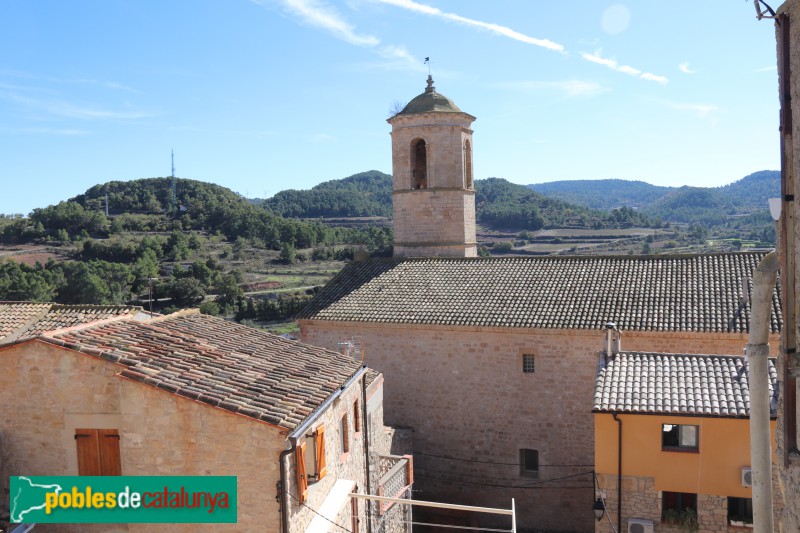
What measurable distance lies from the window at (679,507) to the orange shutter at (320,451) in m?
5.68

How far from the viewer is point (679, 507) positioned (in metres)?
10.0

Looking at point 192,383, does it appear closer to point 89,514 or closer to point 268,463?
point 268,463

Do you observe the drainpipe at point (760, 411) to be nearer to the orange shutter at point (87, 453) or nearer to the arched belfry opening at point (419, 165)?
the orange shutter at point (87, 453)

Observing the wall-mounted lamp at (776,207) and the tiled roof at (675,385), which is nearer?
the wall-mounted lamp at (776,207)

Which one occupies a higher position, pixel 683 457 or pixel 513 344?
pixel 513 344

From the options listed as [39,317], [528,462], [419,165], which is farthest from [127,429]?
[419,165]

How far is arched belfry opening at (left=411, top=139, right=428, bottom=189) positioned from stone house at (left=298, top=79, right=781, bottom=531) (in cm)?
408

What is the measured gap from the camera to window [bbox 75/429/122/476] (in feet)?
22.2

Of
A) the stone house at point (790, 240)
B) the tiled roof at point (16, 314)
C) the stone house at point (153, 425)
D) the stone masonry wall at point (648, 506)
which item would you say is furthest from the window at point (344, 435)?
the tiled roof at point (16, 314)

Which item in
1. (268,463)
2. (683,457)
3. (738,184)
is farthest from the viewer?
(738,184)

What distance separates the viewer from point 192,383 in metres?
6.96

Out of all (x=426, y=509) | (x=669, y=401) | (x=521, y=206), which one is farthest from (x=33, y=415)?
(x=521, y=206)

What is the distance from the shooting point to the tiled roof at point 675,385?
9.94 m

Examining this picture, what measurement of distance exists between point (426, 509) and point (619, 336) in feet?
19.7
